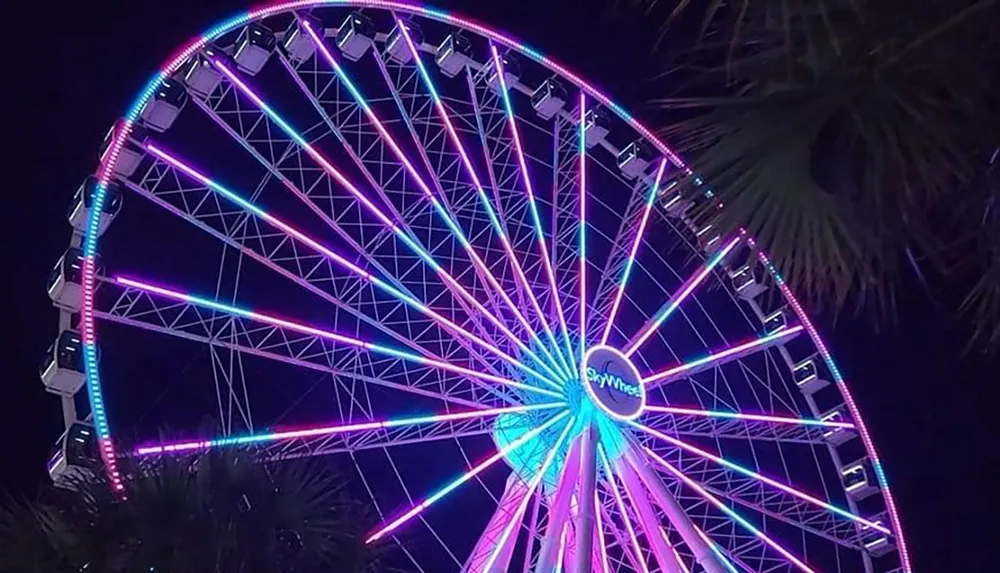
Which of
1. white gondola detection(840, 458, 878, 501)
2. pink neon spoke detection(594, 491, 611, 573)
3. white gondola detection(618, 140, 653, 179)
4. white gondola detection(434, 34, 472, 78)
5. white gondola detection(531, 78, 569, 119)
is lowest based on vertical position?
white gondola detection(840, 458, 878, 501)

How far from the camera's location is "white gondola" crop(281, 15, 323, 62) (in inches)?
479

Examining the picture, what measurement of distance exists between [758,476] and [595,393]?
2284 millimetres

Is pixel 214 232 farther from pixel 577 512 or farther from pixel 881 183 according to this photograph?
pixel 881 183

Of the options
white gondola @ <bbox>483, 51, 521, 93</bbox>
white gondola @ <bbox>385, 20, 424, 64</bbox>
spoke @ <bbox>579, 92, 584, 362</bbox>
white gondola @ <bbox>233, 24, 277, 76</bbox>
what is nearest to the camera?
white gondola @ <bbox>233, 24, 277, 76</bbox>

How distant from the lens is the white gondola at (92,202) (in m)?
10.3

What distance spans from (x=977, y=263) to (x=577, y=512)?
726 cm

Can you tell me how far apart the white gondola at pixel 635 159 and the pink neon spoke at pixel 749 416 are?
117 inches

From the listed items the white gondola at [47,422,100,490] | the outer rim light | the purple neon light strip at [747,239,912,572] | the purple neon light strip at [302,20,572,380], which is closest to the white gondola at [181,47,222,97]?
the purple neon light strip at [302,20,572,380]

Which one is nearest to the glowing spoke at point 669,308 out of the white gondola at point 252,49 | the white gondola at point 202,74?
the white gondola at point 252,49

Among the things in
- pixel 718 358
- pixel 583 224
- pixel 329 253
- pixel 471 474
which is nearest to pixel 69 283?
pixel 329 253

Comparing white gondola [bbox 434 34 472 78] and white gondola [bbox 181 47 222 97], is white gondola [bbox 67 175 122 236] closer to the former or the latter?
white gondola [bbox 181 47 222 97]

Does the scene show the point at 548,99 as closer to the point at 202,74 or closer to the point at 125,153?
the point at 202,74

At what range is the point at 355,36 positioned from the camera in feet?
41.2

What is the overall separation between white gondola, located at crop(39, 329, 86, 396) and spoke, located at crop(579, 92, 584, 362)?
442cm
